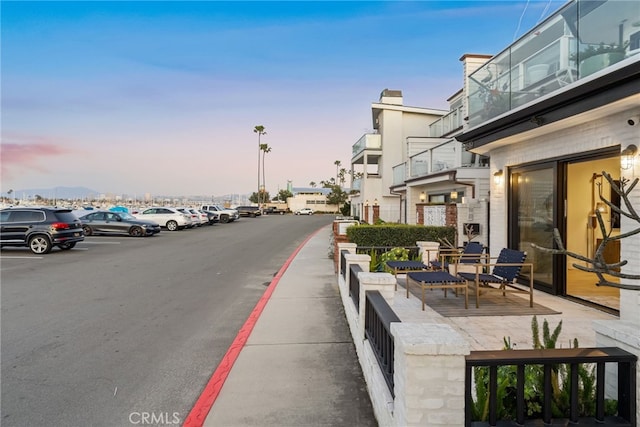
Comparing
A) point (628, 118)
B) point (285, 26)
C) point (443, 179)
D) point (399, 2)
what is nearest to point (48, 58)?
point (285, 26)

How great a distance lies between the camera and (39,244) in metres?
14.6

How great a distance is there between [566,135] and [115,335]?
8.33 m

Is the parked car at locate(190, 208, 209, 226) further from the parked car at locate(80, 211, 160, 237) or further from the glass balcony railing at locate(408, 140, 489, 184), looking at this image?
the glass balcony railing at locate(408, 140, 489, 184)

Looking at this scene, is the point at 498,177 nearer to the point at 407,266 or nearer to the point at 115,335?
the point at 407,266

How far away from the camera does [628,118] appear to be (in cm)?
535

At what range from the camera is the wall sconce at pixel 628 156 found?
517 cm

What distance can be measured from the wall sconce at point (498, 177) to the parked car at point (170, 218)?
896 inches

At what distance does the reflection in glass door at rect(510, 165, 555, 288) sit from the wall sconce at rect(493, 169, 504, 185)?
→ 317 millimetres

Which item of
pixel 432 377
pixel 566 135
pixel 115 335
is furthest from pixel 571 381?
pixel 566 135

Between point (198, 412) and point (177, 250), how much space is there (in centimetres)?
1320

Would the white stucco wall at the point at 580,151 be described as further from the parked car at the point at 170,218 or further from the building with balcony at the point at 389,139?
the parked car at the point at 170,218

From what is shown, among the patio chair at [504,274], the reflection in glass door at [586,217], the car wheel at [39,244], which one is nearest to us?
the patio chair at [504,274]

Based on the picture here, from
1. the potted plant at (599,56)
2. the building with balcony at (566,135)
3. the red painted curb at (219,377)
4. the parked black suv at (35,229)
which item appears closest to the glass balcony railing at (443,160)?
the building with balcony at (566,135)

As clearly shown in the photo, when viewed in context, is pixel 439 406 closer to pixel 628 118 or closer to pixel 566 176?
pixel 628 118
